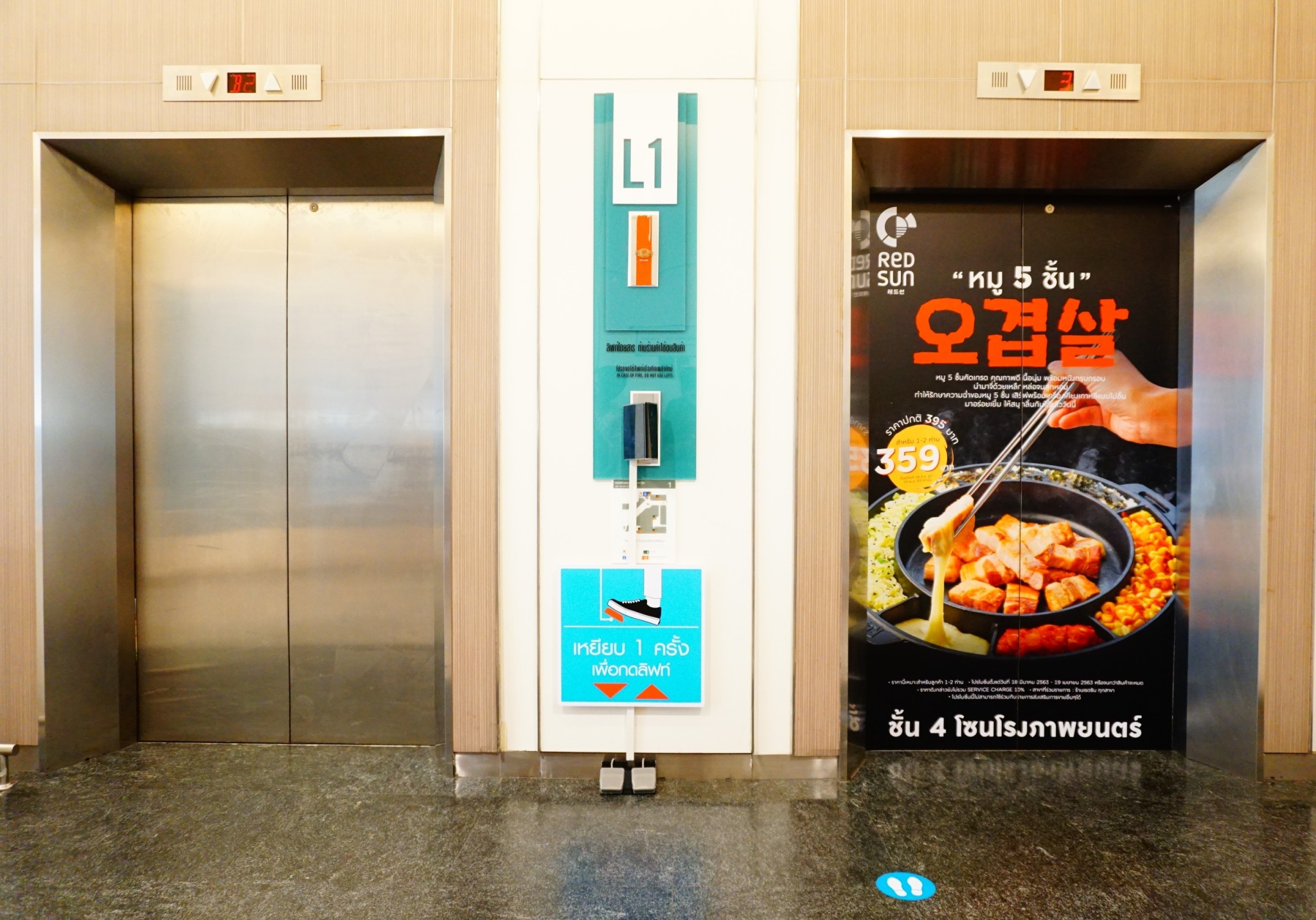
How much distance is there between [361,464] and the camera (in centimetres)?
350

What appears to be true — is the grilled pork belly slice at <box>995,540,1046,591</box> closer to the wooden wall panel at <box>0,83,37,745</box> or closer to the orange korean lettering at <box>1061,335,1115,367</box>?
the orange korean lettering at <box>1061,335,1115,367</box>

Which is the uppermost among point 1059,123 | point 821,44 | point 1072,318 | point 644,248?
point 821,44

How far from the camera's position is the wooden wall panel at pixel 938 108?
3021 mm

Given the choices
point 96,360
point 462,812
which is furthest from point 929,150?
point 96,360

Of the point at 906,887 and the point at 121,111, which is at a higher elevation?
the point at 121,111

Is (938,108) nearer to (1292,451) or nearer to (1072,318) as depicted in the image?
(1072,318)

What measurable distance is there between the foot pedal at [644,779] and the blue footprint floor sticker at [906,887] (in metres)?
0.96

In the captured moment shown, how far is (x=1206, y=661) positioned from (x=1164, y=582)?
1.23 feet

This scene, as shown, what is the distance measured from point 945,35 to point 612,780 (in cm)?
339

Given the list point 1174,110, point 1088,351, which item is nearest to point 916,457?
point 1088,351

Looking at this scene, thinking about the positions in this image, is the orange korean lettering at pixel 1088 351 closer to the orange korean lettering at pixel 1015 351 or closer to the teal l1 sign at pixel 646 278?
the orange korean lettering at pixel 1015 351

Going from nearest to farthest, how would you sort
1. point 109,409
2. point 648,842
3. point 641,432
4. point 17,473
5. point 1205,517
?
point 648,842 → point 641,432 → point 17,473 → point 1205,517 → point 109,409

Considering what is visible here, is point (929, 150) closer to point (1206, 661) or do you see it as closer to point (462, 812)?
point (1206, 661)

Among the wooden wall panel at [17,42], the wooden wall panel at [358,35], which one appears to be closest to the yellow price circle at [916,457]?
the wooden wall panel at [358,35]
